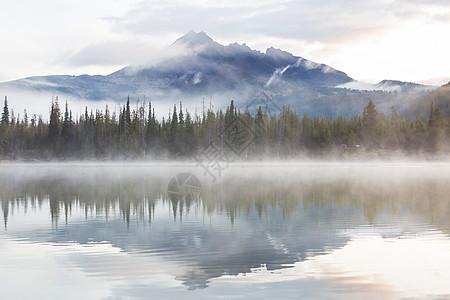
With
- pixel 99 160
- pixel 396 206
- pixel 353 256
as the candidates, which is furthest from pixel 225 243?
pixel 99 160

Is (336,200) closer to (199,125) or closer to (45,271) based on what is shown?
(45,271)

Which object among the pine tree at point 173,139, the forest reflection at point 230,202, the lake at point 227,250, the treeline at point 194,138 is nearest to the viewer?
the lake at point 227,250

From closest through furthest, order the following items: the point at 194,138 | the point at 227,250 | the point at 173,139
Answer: the point at 227,250 < the point at 173,139 < the point at 194,138

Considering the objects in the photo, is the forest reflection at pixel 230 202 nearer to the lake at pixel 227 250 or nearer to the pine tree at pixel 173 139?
the lake at pixel 227 250

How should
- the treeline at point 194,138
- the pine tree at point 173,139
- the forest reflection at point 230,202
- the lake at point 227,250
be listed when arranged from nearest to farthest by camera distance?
the lake at point 227,250
the forest reflection at point 230,202
the pine tree at point 173,139
the treeline at point 194,138

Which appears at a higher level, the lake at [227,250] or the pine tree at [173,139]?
the pine tree at [173,139]

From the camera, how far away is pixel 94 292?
10461mm

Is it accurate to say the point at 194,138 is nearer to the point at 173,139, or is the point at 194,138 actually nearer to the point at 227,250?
the point at 173,139

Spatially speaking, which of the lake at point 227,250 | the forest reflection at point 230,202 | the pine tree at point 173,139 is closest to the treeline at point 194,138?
the pine tree at point 173,139

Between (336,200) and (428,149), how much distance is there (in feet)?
404

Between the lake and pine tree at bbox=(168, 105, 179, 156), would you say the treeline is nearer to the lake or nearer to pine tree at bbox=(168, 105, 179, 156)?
pine tree at bbox=(168, 105, 179, 156)

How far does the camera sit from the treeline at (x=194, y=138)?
138 m

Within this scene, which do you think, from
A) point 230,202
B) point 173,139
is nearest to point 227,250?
point 230,202

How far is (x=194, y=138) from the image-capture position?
457 ft
